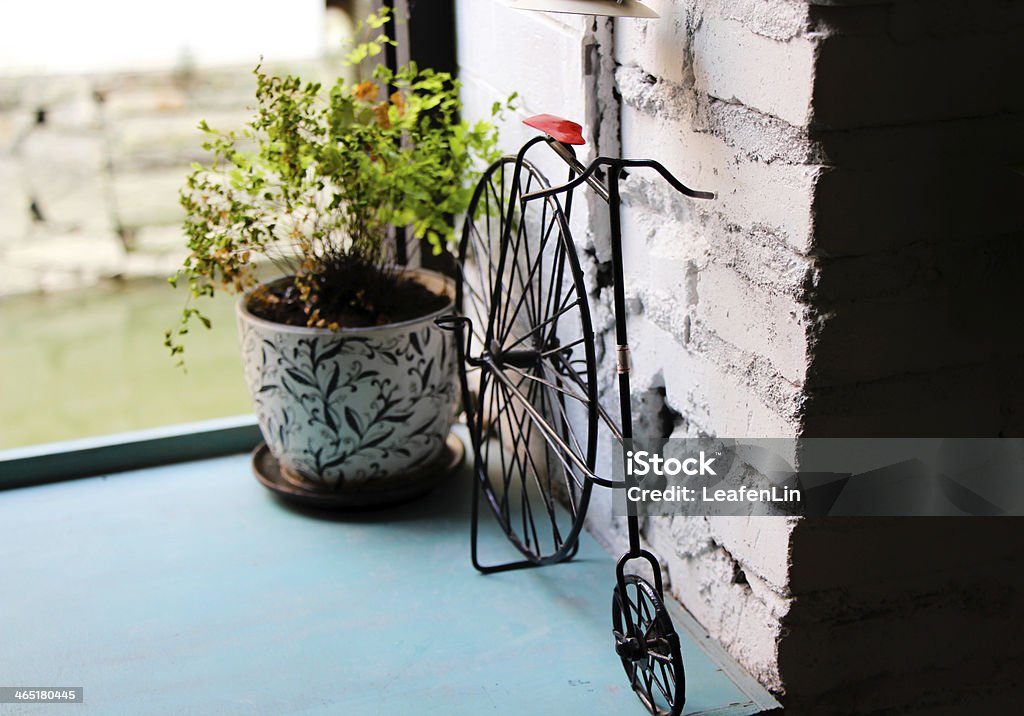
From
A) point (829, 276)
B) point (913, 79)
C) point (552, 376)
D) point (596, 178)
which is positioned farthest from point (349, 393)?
point (913, 79)

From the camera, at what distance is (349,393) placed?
62.8 inches

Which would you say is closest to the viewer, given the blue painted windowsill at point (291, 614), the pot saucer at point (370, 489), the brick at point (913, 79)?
the brick at point (913, 79)

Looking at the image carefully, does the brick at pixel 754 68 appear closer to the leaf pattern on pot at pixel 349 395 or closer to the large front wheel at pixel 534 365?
the large front wheel at pixel 534 365

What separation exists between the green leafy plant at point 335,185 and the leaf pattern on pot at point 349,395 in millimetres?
56

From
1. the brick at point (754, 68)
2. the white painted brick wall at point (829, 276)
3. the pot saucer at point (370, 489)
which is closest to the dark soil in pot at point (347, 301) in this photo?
the pot saucer at point (370, 489)

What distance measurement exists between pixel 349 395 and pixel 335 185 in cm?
30

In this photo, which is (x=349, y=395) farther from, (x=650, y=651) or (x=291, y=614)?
(x=650, y=651)

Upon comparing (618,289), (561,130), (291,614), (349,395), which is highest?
(561,130)

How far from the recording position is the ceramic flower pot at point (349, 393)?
158 cm

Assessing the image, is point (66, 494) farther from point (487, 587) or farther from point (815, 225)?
point (815, 225)

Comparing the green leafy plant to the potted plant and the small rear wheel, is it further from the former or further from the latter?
the small rear wheel

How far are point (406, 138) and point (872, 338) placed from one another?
0.93 metres

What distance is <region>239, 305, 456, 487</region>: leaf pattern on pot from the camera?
1.58m

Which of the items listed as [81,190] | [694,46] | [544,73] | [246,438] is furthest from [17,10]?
[694,46]
